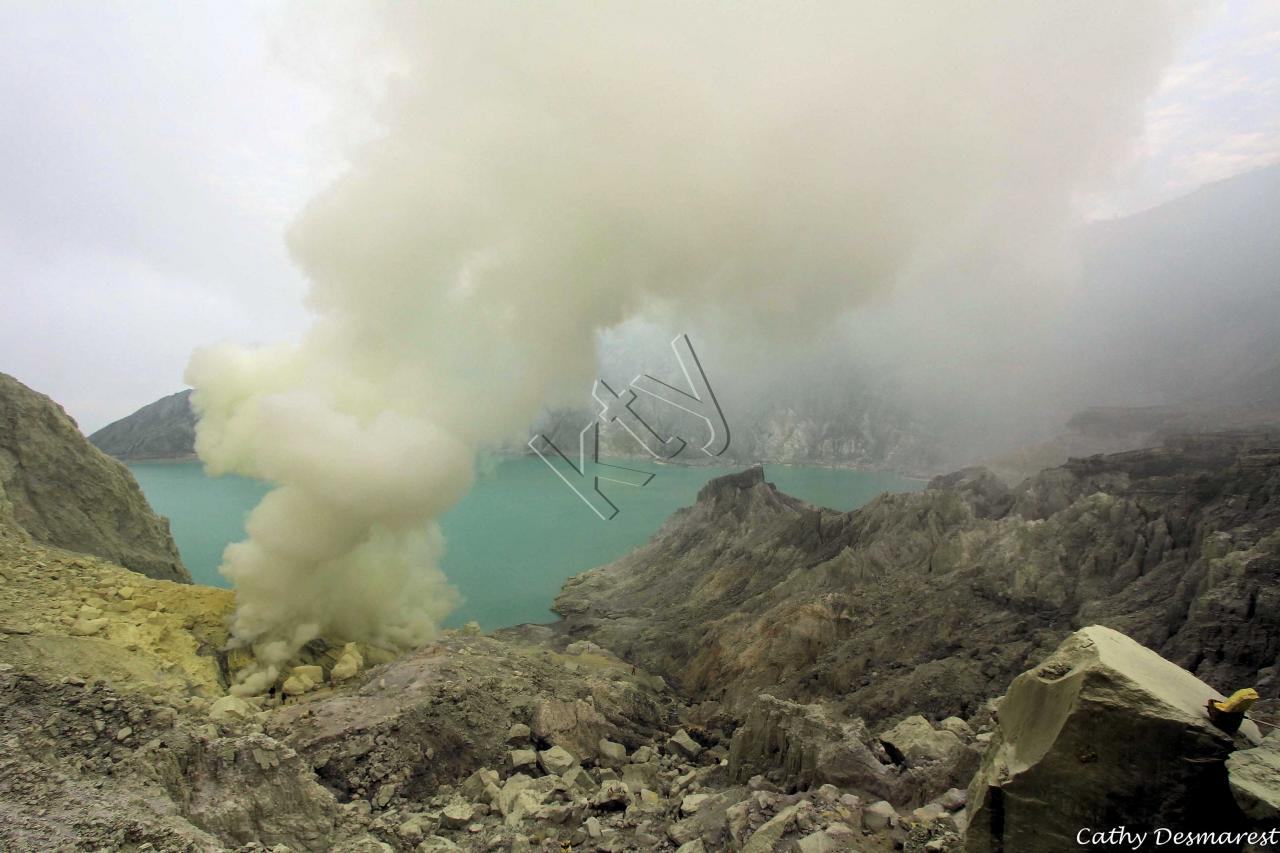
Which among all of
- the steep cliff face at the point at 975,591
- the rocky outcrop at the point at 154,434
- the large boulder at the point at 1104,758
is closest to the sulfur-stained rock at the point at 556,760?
the steep cliff face at the point at 975,591

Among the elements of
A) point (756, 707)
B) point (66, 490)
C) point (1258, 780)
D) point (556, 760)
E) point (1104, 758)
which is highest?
point (66, 490)

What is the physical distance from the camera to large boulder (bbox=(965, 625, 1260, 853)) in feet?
12.7

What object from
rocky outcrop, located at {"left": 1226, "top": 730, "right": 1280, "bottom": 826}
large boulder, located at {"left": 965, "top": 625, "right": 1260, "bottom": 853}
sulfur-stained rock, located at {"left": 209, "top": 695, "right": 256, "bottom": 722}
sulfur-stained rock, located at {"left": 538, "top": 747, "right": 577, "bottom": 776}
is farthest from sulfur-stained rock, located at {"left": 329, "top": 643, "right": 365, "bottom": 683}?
rocky outcrop, located at {"left": 1226, "top": 730, "right": 1280, "bottom": 826}

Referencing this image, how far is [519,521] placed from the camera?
49.1 m

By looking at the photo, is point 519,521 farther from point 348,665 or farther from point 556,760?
point 556,760

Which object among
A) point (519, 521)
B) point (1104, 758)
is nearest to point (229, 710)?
point (1104, 758)

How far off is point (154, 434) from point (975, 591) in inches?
5695

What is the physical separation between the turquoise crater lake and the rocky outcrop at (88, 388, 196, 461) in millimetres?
35770

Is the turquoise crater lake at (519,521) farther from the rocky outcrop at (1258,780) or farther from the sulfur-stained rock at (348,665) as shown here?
the rocky outcrop at (1258,780)

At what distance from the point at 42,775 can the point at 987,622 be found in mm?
17530

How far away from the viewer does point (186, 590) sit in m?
16.7

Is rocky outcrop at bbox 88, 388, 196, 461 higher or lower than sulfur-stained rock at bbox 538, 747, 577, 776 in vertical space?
higher

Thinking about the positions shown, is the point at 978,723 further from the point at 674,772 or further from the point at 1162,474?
the point at 1162,474

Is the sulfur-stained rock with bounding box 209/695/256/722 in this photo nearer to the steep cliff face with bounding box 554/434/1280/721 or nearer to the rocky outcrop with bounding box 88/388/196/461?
the steep cliff face with bounding box 554/434/1280/721
